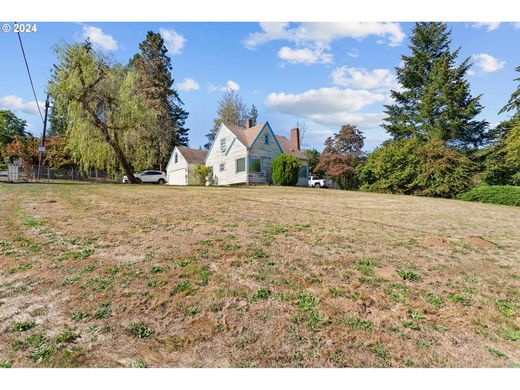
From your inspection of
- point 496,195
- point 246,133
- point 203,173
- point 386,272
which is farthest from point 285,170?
point 386,272

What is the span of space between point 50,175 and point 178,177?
14287 millimetres

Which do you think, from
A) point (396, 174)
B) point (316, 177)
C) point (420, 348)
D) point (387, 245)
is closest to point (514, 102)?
point (396, 174)

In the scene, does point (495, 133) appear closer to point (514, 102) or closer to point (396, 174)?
point (514, 102)

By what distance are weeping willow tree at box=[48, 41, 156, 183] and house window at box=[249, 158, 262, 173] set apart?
8.54m

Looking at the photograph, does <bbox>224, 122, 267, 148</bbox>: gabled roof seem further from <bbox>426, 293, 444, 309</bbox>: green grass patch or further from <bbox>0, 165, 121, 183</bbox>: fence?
<bbox>426, 293, 444, 309</bbox>: green grass patch

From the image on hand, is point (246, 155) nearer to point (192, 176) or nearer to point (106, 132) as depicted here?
point (192, 176)

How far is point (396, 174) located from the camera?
24453 millimetres

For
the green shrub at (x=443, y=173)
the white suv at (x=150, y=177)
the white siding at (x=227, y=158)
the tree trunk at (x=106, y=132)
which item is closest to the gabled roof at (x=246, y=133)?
the white siding at (x=227, y=158)

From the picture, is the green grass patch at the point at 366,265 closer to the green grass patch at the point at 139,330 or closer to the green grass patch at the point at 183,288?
the green grass patch at the point at 183,288

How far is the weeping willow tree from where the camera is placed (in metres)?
20.6

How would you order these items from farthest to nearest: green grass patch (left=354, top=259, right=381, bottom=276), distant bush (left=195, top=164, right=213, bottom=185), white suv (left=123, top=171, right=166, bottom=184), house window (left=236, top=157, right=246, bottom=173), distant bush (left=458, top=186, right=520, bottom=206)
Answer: white suv (left=123, top=171, right=166, bottom=184), distant bush (left=195, top=164, right=213, bottom=185), house window (left=236, top=157, right=246, bottom=173), distant bush (left=458, top=186, right=520, bottom=206), green grass patch (left=354, top=259, right=381, bottom=276)

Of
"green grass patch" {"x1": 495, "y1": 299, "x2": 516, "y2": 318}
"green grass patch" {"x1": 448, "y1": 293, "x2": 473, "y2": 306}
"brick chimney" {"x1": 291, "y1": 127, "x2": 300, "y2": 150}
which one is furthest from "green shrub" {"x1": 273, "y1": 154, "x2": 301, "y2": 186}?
"green grass patch" {"x1": 495, "y1": 299, "x2": 516, "y2": 318}

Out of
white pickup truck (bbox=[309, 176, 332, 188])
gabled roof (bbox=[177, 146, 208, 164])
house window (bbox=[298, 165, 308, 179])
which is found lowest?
white pickup truck (bbox=[309, 176, 332, 188])

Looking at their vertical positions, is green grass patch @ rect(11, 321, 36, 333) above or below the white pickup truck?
below
